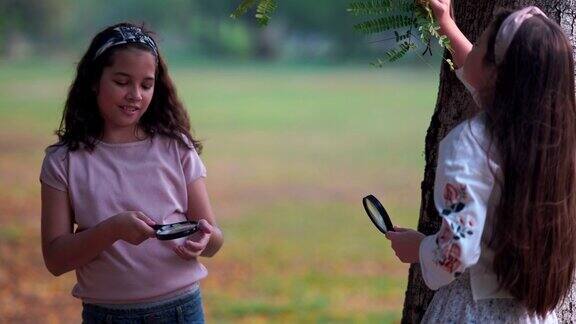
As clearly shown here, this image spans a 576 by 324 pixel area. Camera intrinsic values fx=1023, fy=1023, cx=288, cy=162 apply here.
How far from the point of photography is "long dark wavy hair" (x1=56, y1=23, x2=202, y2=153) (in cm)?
265

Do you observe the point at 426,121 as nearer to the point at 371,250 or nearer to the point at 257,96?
the point at 257,96

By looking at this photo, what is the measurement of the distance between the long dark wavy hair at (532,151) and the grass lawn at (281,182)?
→ 252cm

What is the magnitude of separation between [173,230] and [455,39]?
855 mm

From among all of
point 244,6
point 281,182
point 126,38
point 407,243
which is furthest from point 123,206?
point 281,182

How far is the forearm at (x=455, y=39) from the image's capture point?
8.35ft

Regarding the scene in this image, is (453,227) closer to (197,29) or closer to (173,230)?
(173,230)

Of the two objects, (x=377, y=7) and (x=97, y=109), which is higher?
(x=377, y=7)

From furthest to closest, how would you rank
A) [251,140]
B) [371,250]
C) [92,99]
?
[251,140], [371,250], [92,99]

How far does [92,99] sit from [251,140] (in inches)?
666

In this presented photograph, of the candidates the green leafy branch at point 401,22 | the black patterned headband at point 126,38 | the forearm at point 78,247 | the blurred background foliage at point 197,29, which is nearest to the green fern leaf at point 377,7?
the green leafy branch at point 401,22

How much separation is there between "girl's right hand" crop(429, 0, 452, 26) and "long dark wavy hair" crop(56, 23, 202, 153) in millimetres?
721

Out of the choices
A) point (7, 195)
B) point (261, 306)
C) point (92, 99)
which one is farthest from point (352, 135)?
point (92, 99)

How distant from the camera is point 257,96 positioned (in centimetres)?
2447

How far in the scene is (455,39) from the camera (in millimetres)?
2578
